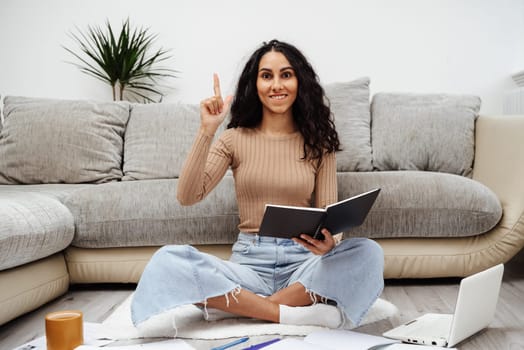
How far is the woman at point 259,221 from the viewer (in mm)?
1551

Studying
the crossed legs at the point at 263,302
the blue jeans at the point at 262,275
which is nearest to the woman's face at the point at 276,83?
the blue jeans at the point at 262,275

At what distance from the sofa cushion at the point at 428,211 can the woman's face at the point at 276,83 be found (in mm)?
551

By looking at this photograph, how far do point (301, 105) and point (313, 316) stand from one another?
73cm

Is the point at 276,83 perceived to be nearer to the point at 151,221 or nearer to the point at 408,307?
the point at 151,221

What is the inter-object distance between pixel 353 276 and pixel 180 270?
527mm

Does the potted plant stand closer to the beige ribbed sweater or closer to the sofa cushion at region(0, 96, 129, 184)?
the sofa cushion at region(0, 96, 129, 184)

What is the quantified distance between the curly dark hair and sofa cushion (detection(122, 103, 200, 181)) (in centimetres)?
77

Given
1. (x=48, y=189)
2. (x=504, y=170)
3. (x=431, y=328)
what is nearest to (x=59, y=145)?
(x=48, y=189)

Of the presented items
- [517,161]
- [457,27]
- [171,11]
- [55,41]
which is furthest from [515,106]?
[55,41]

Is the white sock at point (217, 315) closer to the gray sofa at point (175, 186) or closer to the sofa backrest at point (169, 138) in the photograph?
the gray sofa at point (175, 186)

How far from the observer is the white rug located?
158 centimetres

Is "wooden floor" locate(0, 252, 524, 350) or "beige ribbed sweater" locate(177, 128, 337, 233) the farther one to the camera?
"beige ribbed sweater" locate(177, 128, 337, 233)

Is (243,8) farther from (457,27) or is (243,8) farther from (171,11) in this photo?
(457,27)

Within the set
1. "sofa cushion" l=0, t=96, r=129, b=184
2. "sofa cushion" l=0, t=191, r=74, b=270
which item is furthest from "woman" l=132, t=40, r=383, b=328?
"sofa cushion" l=0, t=96, r=129, b=184
